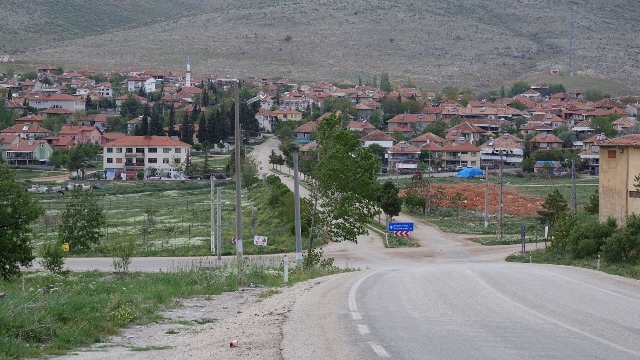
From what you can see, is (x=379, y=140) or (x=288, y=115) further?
(x=288, y=115)

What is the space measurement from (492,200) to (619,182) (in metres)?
31.5

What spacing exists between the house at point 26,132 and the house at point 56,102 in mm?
29120

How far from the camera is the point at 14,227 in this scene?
93.7 feet

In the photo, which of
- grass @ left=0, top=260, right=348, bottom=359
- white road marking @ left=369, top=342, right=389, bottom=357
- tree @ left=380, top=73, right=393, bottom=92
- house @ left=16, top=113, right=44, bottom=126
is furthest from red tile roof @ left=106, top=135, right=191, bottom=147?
white road marking @ left=369, top=342, right=389, bottom=357

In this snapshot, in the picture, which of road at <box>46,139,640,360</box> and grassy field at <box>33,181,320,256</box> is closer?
road at <box>46,139,640,360</box>

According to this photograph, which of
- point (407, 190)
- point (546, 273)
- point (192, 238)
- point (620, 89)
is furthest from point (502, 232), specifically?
point (620, 89)

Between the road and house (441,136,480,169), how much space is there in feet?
285

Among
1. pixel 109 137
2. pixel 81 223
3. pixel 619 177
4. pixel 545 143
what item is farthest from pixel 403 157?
pixel 81 223

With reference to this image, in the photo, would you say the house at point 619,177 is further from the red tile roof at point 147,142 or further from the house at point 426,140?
the house at point 426,140

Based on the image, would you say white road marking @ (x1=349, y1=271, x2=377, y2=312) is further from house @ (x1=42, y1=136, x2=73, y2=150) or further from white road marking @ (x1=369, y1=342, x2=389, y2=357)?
house @ (x1=42, y1=136, x2=73, y2=150)

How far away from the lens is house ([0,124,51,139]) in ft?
359

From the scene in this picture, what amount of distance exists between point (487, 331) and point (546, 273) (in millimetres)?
11324

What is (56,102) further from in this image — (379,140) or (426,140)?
(426,140)

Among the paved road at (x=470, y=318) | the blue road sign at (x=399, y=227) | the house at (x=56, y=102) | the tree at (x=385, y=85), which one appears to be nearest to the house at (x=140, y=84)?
the house at (x=56, y=102)
